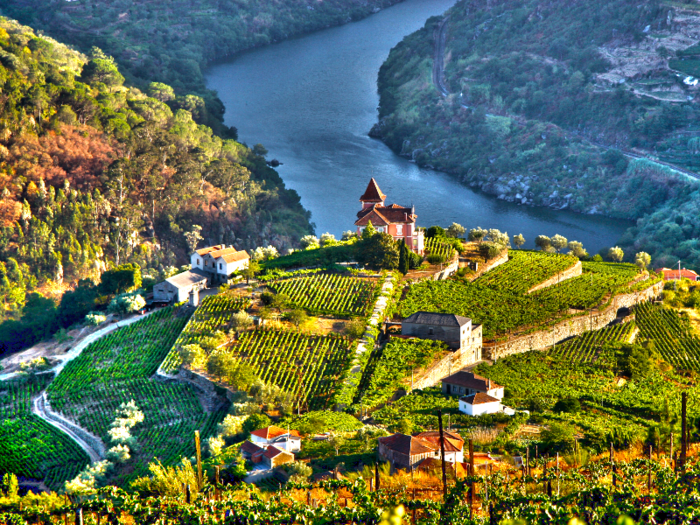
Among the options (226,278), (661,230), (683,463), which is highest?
(683,463)

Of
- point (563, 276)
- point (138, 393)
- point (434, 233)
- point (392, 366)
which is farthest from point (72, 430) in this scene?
point (563, 276)

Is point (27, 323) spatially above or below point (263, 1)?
below

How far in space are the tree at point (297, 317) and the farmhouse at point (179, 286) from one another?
26.7 ft

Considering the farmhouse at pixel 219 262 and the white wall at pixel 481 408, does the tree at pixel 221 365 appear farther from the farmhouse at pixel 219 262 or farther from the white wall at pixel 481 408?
the farmhouse at pixel 219 262

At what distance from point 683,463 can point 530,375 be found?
16.4 meters

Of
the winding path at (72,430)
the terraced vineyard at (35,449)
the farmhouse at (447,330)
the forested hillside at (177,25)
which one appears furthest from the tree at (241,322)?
the forested hillside at (177,25)

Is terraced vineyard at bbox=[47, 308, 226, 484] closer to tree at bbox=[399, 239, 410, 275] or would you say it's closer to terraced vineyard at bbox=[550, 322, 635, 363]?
tree at bbox=[399, 239, 410, 275]

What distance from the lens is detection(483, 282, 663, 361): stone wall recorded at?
46625 millimetres

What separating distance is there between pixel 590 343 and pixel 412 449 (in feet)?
72.2

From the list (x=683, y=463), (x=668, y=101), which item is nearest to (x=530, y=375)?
(x=683, y=463)

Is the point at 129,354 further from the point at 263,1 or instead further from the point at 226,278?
the point at 263,1

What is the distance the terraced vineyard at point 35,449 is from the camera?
124ft

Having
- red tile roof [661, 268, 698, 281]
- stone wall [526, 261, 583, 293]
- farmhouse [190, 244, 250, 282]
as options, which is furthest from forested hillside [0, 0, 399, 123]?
stone wall [526, 261, 583, 293]

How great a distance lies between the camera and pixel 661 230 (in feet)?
270
